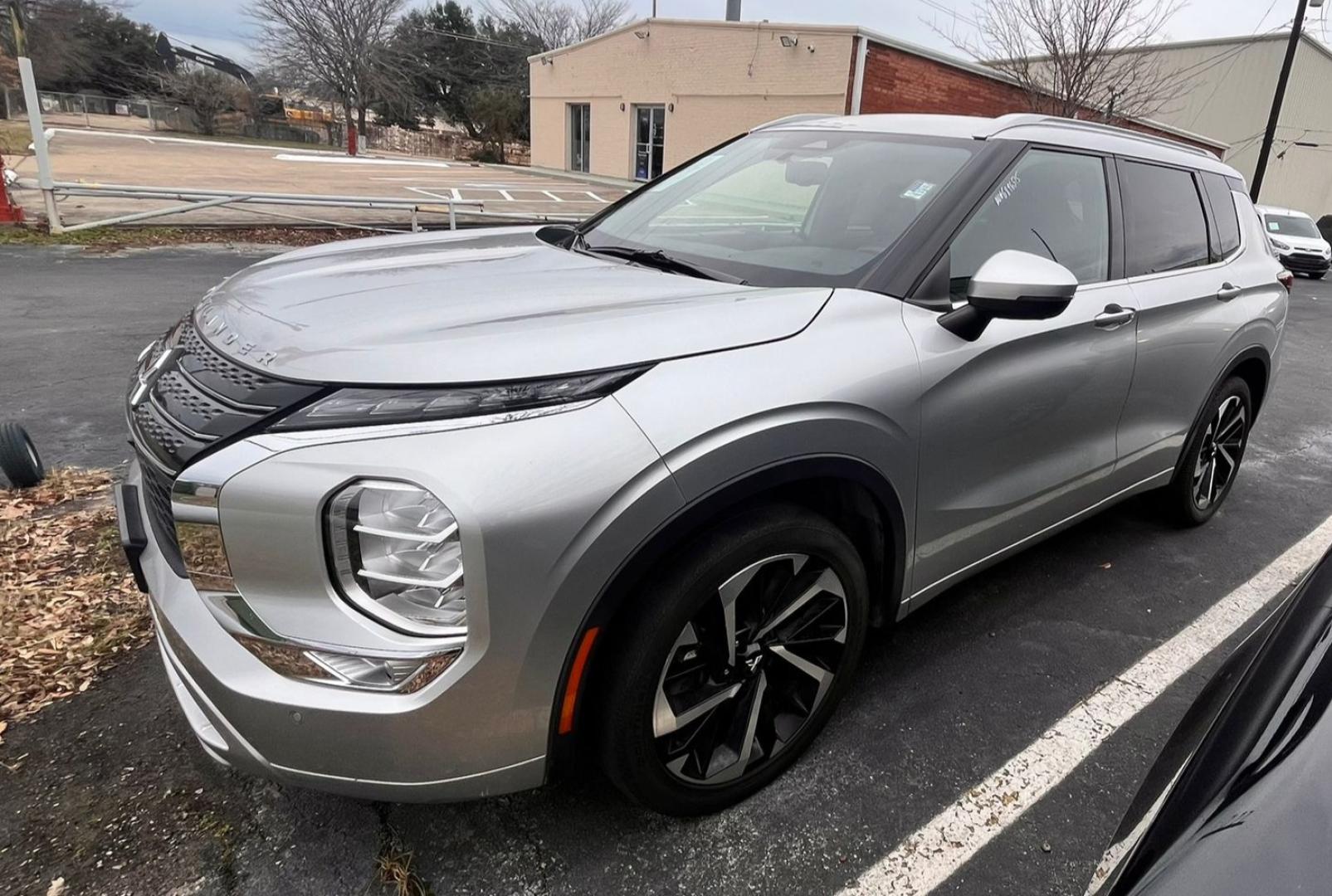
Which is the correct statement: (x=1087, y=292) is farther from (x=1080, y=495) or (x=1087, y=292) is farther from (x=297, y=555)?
(x=297, y=555)

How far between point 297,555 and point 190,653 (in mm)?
389

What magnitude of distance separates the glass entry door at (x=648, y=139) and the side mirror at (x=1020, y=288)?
88.8 ft

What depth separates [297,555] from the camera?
1529mm

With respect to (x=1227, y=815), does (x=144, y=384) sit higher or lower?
higher

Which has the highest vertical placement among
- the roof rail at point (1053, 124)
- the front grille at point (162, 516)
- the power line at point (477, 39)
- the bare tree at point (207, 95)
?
the power line at point (477, 39)

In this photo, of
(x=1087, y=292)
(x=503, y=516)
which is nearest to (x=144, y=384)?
(x=503, y=516)

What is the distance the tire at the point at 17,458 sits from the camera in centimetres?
367

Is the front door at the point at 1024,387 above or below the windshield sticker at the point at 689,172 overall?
below

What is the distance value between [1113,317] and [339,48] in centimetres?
5301

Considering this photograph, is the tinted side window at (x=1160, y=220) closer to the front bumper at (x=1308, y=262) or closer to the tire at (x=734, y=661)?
the tire at (x=734, y=661)

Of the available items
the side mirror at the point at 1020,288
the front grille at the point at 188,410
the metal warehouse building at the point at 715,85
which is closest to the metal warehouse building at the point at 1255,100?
the metal warehouse building at the point at 715,85

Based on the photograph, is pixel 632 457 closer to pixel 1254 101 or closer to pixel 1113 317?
pixel 1113 317

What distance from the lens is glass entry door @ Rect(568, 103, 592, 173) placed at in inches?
1289

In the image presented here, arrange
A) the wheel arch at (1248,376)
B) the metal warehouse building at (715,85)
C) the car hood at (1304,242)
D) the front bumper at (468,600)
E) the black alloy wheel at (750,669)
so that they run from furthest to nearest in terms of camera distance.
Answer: the metal warehouse building at (715,85) → the car hood at (1304,242) → the wheel arch at (1248,376) → the black alloy wheel at (750,669) → the front bumper at (468,600)
